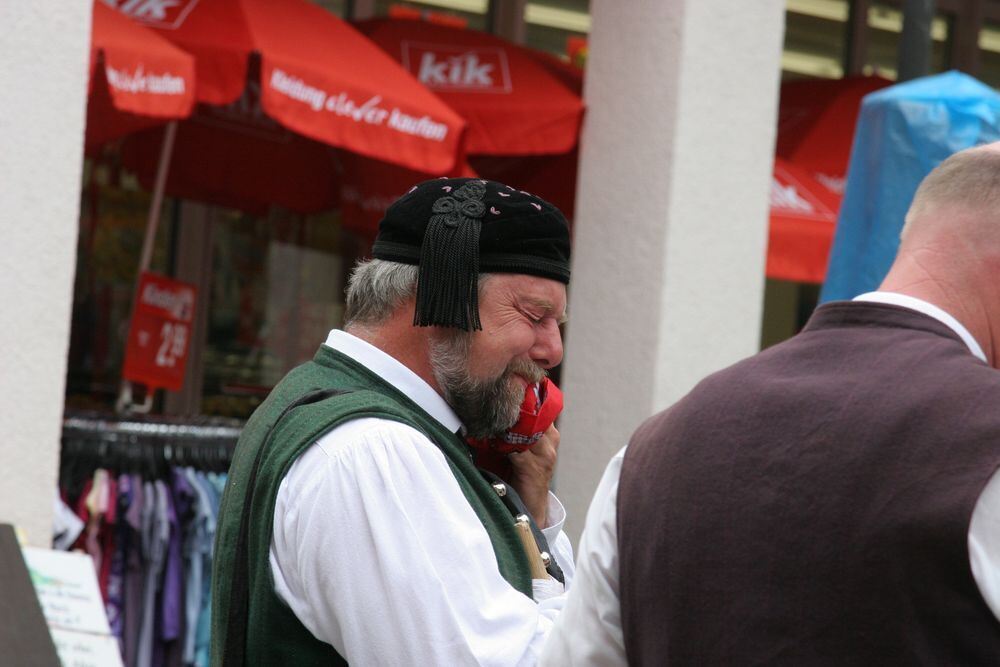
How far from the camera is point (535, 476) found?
272cm

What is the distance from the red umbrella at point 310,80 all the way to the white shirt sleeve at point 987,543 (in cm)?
432

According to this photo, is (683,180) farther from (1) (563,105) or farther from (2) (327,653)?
(2) (327,653)

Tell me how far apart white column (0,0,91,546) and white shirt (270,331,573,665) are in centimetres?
272

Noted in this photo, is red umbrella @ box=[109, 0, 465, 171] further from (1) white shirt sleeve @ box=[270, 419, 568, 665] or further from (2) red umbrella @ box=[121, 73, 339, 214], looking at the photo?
(1) white shirt sleeve @ box=[270, 419, 568, 665]

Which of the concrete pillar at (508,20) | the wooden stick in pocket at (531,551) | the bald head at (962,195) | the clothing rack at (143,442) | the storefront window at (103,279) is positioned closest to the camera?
the bald head at (962,195)

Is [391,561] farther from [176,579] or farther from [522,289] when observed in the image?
[176,579]

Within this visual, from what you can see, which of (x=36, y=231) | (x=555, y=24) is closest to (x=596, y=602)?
(x=36, y=231)

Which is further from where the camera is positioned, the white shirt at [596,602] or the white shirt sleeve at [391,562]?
the white shirt sleeve at [391,562]

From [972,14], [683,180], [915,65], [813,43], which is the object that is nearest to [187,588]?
[683,180]

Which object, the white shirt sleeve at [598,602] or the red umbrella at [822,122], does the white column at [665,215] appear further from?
the white shirt sleeve at [598,602]

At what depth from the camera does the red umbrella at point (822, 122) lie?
26.5ft

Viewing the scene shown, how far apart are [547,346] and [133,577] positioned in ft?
10.0

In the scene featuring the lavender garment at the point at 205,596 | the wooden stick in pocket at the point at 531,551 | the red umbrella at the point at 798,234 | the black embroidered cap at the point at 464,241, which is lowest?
the lavender garment at the point at 205,596

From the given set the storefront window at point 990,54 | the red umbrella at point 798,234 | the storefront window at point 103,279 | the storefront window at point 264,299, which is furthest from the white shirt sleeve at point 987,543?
the storefront window at point 990,54
